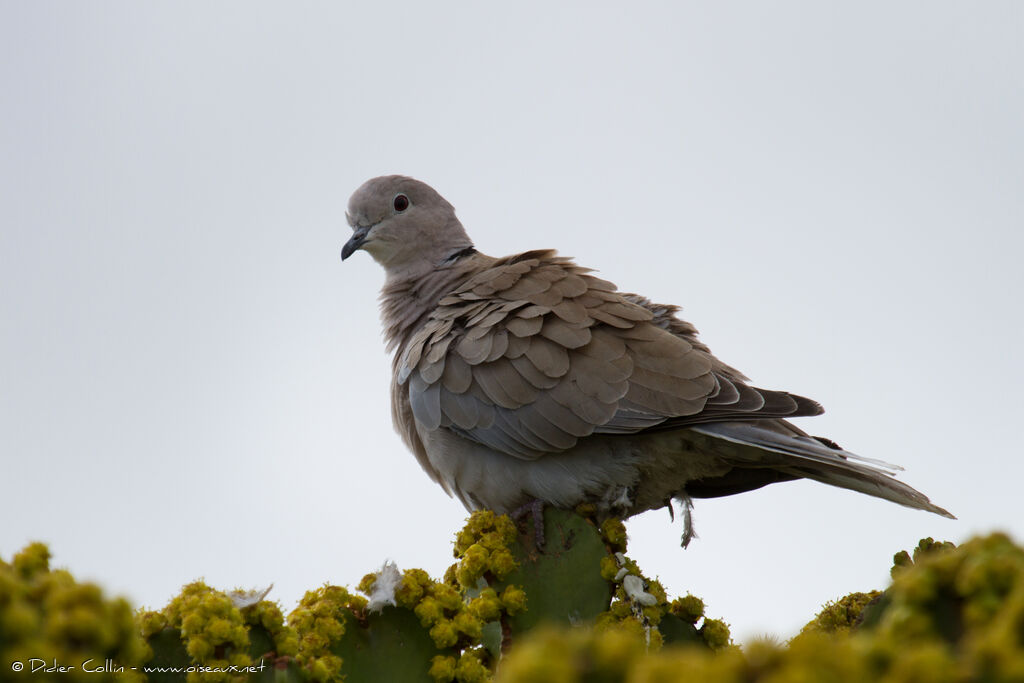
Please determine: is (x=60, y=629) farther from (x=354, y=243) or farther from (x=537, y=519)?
(x=354, y=243)

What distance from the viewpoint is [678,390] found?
415 cm

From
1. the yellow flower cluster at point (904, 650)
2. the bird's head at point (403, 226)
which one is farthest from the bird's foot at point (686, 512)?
the yellow flower cluster at point (904, 650)

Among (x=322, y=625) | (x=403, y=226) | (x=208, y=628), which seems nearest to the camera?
(x=208, y=628)

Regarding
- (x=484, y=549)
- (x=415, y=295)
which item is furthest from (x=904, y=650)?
(x=415, y=295)

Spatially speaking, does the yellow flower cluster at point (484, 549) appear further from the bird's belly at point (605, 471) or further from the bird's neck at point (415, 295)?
the bird's neck at point (415, 295)

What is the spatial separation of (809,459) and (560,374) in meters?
1.05

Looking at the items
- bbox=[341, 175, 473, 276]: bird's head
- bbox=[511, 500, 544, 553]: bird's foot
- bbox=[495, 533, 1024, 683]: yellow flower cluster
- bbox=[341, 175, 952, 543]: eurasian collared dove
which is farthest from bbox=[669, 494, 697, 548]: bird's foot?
bbox=[495, 533, 1024, 683]: yellow flower cluster

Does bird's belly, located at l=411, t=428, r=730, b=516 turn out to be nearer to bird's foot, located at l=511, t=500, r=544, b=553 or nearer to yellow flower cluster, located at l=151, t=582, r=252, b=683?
bird's foot, located at l=511, t=500, r=544, b=553

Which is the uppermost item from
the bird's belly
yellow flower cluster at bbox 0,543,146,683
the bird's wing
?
the bird's wing

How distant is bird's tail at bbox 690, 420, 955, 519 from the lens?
3830mm

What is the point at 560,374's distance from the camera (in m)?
4.28

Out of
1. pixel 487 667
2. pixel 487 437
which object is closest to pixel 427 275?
pixel 487 437

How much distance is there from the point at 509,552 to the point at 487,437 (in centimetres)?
137

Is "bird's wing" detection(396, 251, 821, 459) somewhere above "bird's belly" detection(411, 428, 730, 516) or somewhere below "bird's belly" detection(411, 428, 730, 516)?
above
